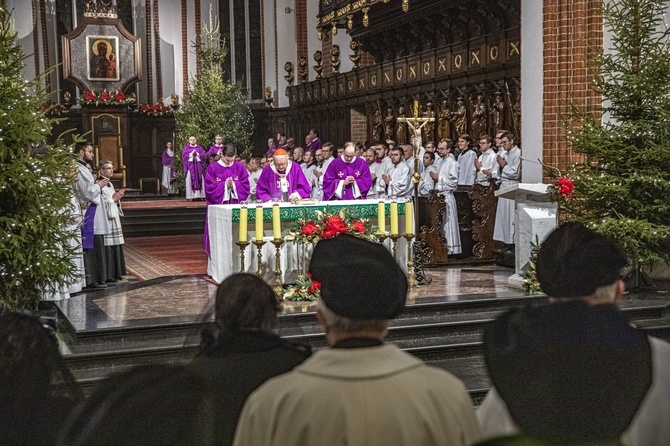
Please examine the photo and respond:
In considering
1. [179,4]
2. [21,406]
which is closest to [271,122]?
[179,4]

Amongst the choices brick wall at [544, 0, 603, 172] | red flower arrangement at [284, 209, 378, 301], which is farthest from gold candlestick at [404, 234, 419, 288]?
brick wall at [544, 0, 603, 172]

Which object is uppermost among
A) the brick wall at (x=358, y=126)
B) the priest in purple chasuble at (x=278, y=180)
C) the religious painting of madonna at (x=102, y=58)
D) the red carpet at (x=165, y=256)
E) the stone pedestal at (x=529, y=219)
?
the religious painting of madonna at (x=102, y=58)

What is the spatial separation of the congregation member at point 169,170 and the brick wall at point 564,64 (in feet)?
49.5

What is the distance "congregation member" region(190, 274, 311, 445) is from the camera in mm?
2436

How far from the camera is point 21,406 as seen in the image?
2355 mm

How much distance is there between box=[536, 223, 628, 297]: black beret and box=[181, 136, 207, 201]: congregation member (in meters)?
20.2

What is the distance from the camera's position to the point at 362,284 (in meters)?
2.12

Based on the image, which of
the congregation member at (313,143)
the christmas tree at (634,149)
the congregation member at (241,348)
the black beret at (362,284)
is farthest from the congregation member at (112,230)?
the congregation member at (313,143)

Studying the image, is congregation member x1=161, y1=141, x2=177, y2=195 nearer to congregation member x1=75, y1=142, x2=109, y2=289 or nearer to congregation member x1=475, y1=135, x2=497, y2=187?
congregation member x1=475, y1=135, x2=497, y2=187

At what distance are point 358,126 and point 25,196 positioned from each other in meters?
13.2

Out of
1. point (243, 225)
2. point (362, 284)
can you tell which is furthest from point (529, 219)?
point (362, 284)

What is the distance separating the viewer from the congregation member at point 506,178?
12.0 m

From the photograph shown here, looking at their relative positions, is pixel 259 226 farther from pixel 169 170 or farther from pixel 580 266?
pixel 169 170

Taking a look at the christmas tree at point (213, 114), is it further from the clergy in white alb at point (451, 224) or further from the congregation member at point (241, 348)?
the congregation member at point (241, 348)
